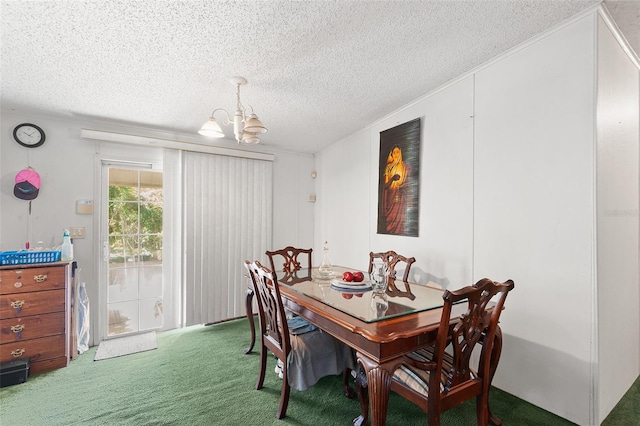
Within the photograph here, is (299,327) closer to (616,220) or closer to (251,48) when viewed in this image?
(251,48)

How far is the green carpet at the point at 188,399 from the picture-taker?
6.05ft

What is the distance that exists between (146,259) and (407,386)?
3.33 meters

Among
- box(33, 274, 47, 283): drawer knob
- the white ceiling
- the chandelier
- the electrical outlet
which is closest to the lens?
the white ceiling

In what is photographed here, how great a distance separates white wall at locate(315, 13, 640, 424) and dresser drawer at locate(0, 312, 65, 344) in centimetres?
337

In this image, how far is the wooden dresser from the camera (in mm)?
2373

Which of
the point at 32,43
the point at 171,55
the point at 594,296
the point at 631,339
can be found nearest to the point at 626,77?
the point at 594,296

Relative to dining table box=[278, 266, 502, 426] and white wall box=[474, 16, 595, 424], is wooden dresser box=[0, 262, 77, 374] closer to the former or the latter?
dining table box=[278, 266, 502, 426]

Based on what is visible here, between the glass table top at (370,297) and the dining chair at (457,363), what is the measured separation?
10.0 inches

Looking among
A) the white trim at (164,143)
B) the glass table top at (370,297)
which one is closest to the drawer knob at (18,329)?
the white trim at (164,143)

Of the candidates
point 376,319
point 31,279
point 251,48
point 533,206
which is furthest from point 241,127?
point 31,279

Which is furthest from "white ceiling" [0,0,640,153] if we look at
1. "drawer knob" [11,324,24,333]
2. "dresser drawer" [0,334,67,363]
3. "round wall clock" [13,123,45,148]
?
"dresser drawer" [0,334,67,363]

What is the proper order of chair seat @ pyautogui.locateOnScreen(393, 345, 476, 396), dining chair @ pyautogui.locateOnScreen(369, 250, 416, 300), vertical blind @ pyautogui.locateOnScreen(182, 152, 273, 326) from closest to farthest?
chair seat @ pyautogui.locateOnScreen(393, 345, 476, 396)
dining chair @ pyautogui.locateOnScreen(369, 250, 416, 300)
vertical blind @ pyautogui.locateOnScreen(182, 152, 273, 326)

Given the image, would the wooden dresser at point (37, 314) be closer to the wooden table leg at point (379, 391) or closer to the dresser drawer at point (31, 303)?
the dresser drawer at point (31, 303)

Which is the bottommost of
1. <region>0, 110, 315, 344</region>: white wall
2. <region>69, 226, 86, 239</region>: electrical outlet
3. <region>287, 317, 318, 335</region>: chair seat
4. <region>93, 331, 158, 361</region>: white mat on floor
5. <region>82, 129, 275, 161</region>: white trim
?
<region>93, 331, 158, 361</region>: white mat on floor
